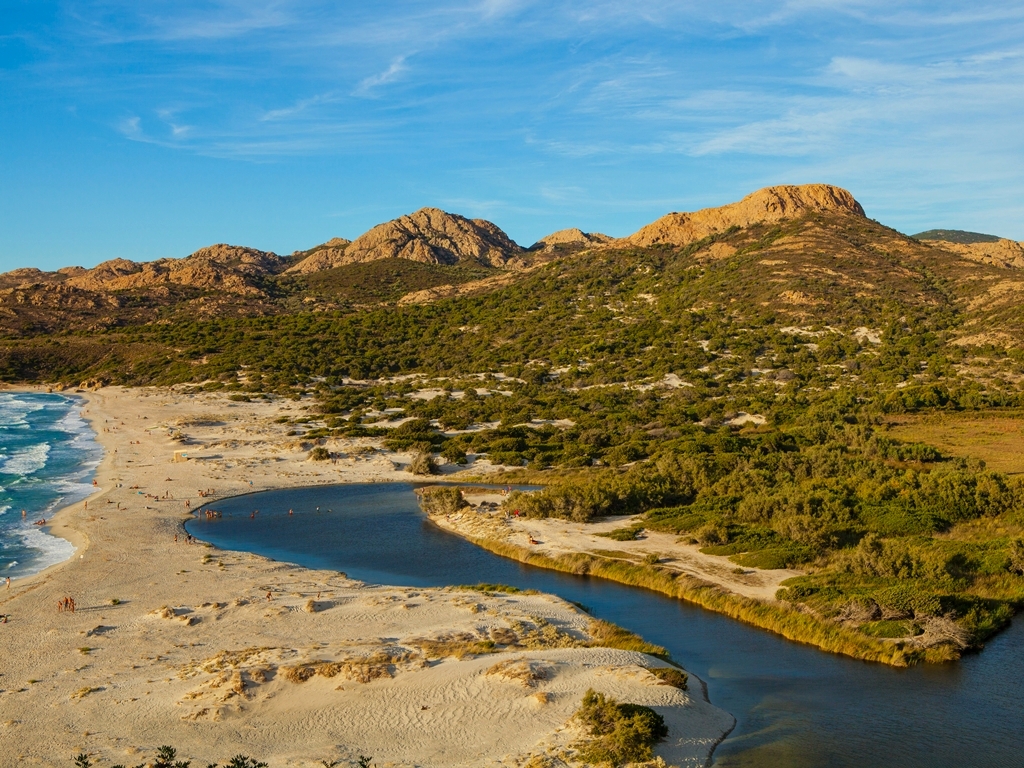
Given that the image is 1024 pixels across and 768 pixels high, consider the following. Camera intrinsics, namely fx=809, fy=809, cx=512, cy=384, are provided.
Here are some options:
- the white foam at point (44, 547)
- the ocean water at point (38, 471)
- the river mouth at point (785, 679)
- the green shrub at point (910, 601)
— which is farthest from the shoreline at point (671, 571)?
the ocean water at point (38, 471)

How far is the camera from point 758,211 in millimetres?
152125

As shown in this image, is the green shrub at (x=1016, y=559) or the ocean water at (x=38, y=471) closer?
the green shrub at (x=1016, y=559)

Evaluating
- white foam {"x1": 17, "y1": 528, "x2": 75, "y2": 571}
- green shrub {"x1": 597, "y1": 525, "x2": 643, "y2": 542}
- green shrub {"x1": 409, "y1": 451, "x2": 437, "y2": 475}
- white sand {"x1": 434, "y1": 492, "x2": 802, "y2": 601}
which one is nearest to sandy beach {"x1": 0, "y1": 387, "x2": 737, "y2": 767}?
white foam {"x1": 17, "y1": 528, "x2": 75, "y2": 571}

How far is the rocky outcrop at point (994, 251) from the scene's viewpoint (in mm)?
139113

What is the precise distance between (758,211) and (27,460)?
127037 mm

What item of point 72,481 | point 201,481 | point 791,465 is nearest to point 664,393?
point 791,465

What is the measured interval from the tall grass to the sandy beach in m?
4.88

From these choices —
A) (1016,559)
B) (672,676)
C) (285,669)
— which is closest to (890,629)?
(672,676)

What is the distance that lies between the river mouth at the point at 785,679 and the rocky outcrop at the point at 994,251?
12220 cm

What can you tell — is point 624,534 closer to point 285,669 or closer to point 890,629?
point 890,629

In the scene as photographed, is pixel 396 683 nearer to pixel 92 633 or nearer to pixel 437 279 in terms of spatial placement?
pixel 92 633

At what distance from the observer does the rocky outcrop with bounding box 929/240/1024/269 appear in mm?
139113

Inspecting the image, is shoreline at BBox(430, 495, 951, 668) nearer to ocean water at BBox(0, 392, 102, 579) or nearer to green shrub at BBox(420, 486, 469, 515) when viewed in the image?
green shrub at BBox(420, 486, 469, 515)

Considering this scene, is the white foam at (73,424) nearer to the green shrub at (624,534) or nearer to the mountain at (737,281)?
the mountain at (737,281)
